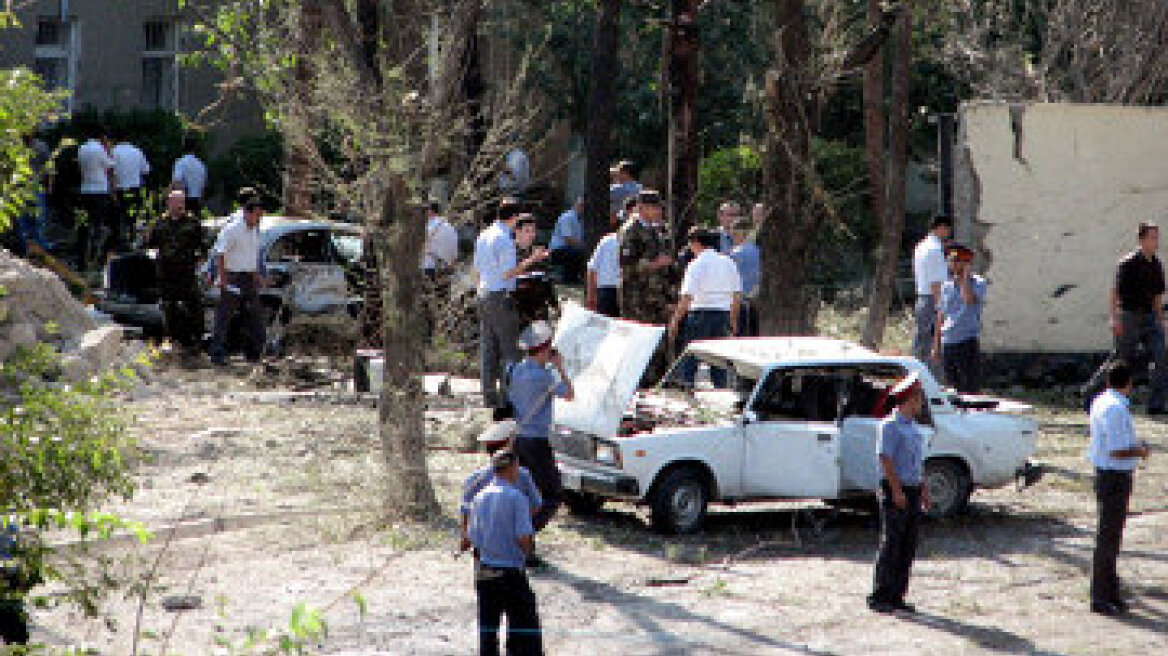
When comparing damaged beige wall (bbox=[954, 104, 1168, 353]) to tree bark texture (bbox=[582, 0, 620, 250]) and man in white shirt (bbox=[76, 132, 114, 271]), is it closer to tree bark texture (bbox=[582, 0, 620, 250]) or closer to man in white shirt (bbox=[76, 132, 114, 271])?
tree bark texture (bbox=[582, 0, 620, 250])

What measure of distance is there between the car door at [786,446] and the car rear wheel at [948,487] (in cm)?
99

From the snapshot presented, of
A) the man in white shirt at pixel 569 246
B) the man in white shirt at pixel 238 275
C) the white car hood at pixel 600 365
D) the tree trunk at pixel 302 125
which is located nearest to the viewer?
the white car hood at pixel 600 365

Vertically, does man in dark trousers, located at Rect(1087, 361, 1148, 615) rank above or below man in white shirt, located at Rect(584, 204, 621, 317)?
below

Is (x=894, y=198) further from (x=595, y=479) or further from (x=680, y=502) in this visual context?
(x=595, y=479)

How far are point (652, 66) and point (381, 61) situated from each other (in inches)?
760

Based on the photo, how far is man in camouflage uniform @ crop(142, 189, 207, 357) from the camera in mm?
18734

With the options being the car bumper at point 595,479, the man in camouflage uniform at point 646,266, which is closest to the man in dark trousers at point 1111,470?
the car bumper at point 595,479

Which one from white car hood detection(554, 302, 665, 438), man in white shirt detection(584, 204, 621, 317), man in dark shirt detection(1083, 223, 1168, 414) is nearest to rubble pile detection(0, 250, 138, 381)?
man in white shirt detection(584, 204, 621, 317)

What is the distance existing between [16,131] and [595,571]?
5.93 metres

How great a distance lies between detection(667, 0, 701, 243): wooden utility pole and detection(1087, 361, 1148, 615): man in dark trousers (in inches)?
309

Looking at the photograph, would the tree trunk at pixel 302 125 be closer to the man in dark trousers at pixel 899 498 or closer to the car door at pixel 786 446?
the car door at pixel 786 446

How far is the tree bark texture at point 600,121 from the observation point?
956 inches

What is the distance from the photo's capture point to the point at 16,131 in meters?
6.61

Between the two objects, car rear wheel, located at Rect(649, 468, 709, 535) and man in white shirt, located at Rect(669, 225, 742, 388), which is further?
man in white shirt, located at Rect(669, 225, 742, 388)
